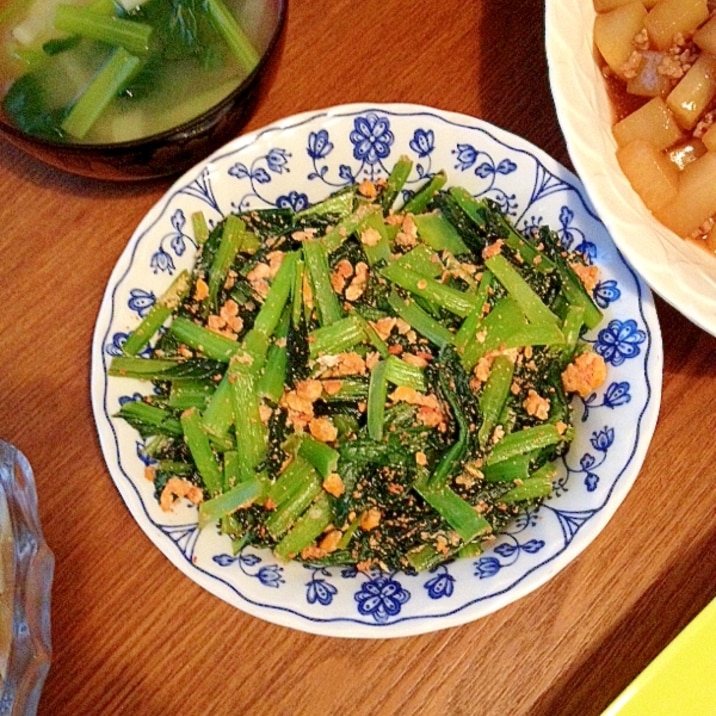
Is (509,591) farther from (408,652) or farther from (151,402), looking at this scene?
(151,402)

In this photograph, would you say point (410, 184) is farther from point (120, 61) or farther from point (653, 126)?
point (120, 61)

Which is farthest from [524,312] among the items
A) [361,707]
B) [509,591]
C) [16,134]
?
[16,134]

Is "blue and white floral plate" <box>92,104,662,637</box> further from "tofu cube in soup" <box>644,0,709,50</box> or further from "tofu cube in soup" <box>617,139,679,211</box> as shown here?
"tofu cube in soup" <box>644,0,709,50</box>

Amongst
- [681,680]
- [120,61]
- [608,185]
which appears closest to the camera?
[681,680]

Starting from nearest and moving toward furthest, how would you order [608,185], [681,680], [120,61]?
[681,680] → [608,185] → [120,61]

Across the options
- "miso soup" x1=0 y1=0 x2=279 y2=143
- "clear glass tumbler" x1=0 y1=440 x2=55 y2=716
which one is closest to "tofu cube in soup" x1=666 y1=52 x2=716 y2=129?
"miso soup" x1=0 y1=0 x2=279 y2=143

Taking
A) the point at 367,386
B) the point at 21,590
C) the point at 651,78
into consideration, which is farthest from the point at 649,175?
the point at 21,590

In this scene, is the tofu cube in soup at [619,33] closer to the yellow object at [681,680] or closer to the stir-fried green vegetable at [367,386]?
the stir-fried green vegetable at [367,386]
